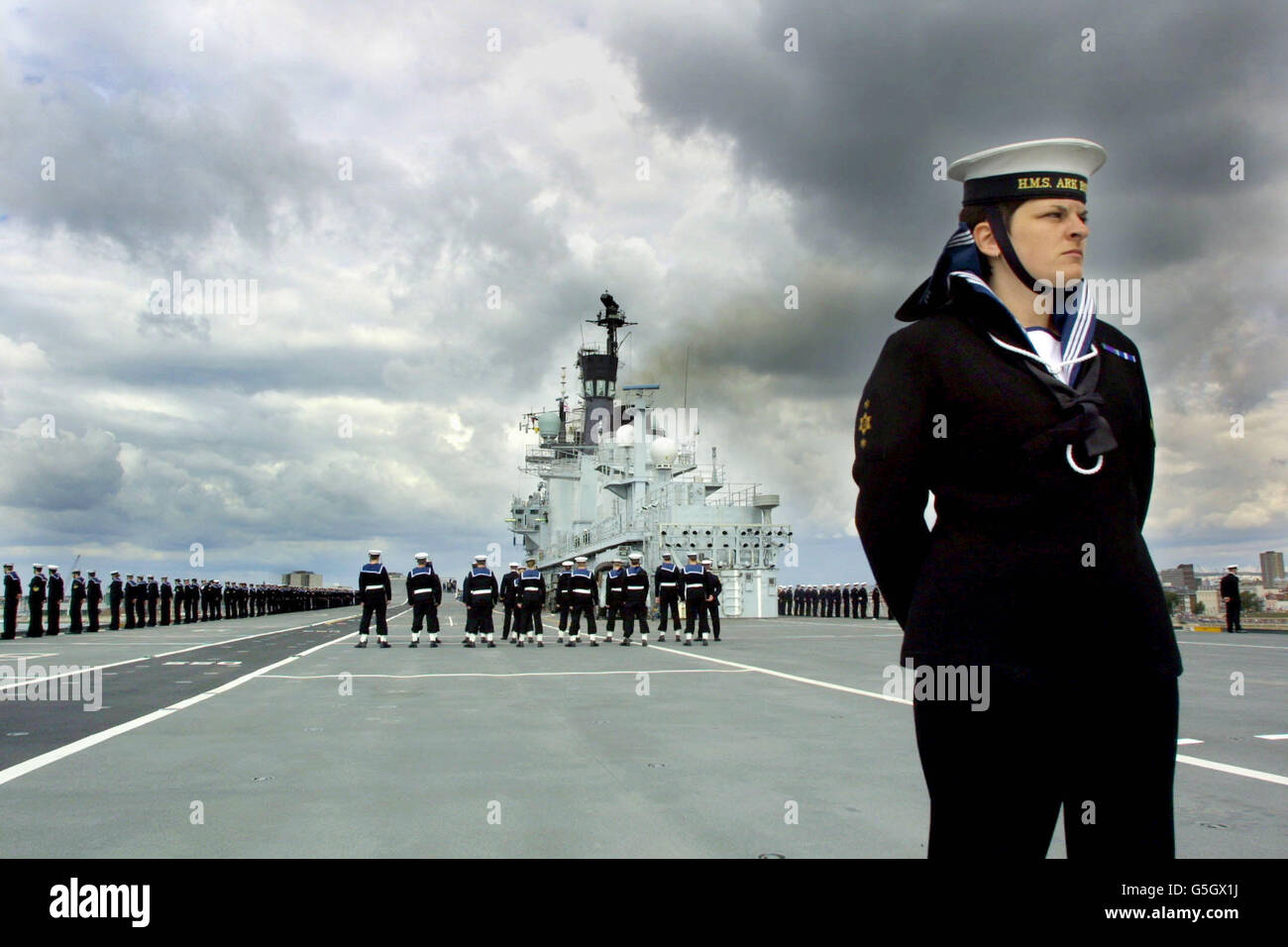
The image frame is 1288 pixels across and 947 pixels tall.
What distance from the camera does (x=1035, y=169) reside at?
6.59 feet

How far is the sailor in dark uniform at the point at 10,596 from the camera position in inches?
947

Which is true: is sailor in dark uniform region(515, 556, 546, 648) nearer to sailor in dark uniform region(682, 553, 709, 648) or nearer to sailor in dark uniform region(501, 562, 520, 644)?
sailor in dark uniform region(501, 562, 520, 644)

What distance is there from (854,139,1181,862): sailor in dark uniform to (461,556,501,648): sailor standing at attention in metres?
18.4

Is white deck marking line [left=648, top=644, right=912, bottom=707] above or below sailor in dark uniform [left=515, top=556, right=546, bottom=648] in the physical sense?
below

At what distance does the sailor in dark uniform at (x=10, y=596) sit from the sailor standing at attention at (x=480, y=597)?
478 inches

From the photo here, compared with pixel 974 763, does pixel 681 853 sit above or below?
below

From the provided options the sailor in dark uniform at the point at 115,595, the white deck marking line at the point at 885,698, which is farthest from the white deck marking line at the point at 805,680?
the sailor in dark uniform at the point at 115,595

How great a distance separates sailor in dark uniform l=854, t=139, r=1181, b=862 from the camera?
177cm

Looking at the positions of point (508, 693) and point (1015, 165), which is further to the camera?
point (508, 693)

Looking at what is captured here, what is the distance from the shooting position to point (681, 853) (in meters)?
3.77

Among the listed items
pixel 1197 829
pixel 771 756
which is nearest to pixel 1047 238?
pixel 1197 829

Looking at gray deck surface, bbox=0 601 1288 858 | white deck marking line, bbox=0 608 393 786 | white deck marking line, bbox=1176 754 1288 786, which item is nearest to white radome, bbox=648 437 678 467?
gray deck surface, bbox=0 601 1288 858
